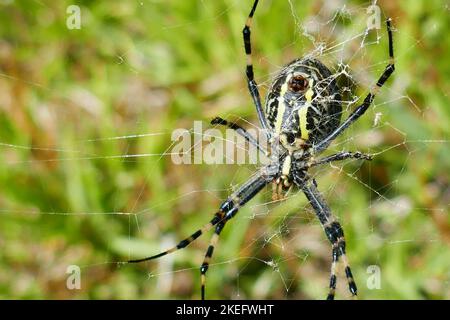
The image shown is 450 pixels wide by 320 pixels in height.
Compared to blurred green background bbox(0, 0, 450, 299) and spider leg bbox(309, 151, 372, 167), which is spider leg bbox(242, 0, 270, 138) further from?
blurred green background bbox(0, 0, 450, 299)

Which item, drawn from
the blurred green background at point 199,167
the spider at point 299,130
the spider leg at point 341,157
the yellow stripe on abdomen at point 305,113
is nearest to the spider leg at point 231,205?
the spider at point 299,130

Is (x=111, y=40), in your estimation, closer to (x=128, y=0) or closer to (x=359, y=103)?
(x=128, y=0)

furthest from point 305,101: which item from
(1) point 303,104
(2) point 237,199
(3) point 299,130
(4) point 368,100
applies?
(2) point 237,199

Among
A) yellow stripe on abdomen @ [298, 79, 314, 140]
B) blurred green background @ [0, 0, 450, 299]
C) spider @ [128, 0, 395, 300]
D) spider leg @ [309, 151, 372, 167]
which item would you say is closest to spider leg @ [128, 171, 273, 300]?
spider @ [128, 0, 395, 300]

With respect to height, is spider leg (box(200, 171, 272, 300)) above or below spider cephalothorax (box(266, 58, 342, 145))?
below

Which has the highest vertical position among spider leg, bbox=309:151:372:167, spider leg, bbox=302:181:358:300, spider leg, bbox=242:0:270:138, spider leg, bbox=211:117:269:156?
spider leg, bbox=242:0:270:138

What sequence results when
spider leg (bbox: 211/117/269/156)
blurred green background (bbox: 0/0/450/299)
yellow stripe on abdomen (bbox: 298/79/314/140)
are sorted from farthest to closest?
blurred green background (bbox: 0/0/450/299) → spider leg (bbox: 211/117/269/156) → yellow stripe on abdomen (bbox: 298/79/314/140)
